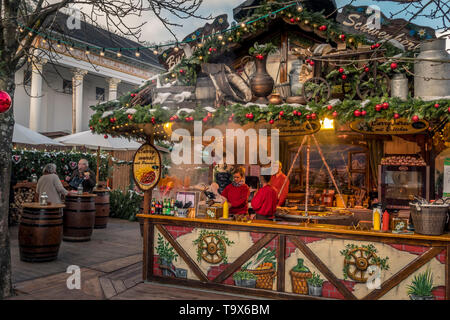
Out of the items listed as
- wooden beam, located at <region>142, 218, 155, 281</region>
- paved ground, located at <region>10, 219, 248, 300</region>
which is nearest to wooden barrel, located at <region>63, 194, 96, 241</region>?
paved ground, located at <region>10, 219, 248, 300</region>

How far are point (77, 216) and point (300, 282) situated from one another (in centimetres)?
559

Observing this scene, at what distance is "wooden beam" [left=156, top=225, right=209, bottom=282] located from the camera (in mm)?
5441

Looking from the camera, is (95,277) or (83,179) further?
(83,179)

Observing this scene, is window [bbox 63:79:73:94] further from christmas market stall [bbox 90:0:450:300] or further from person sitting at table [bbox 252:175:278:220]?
person sitting at table [bbox 252:175:278:220]

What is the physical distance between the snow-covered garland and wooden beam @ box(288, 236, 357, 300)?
5.58 ft

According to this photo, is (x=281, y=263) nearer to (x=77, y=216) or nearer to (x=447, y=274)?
(x=447, y=274)

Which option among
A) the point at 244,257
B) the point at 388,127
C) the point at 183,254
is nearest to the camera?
the point at 244,257

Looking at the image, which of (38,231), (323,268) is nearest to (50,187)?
(38,231)

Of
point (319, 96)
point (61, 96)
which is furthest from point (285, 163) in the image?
point (61, 96)

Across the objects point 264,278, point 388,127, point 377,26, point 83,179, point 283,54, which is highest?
point 377,26

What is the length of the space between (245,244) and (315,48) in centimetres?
339

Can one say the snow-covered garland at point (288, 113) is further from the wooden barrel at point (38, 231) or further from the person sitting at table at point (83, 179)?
the person sitting at table at point (83, 179)

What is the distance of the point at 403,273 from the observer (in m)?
4.46
